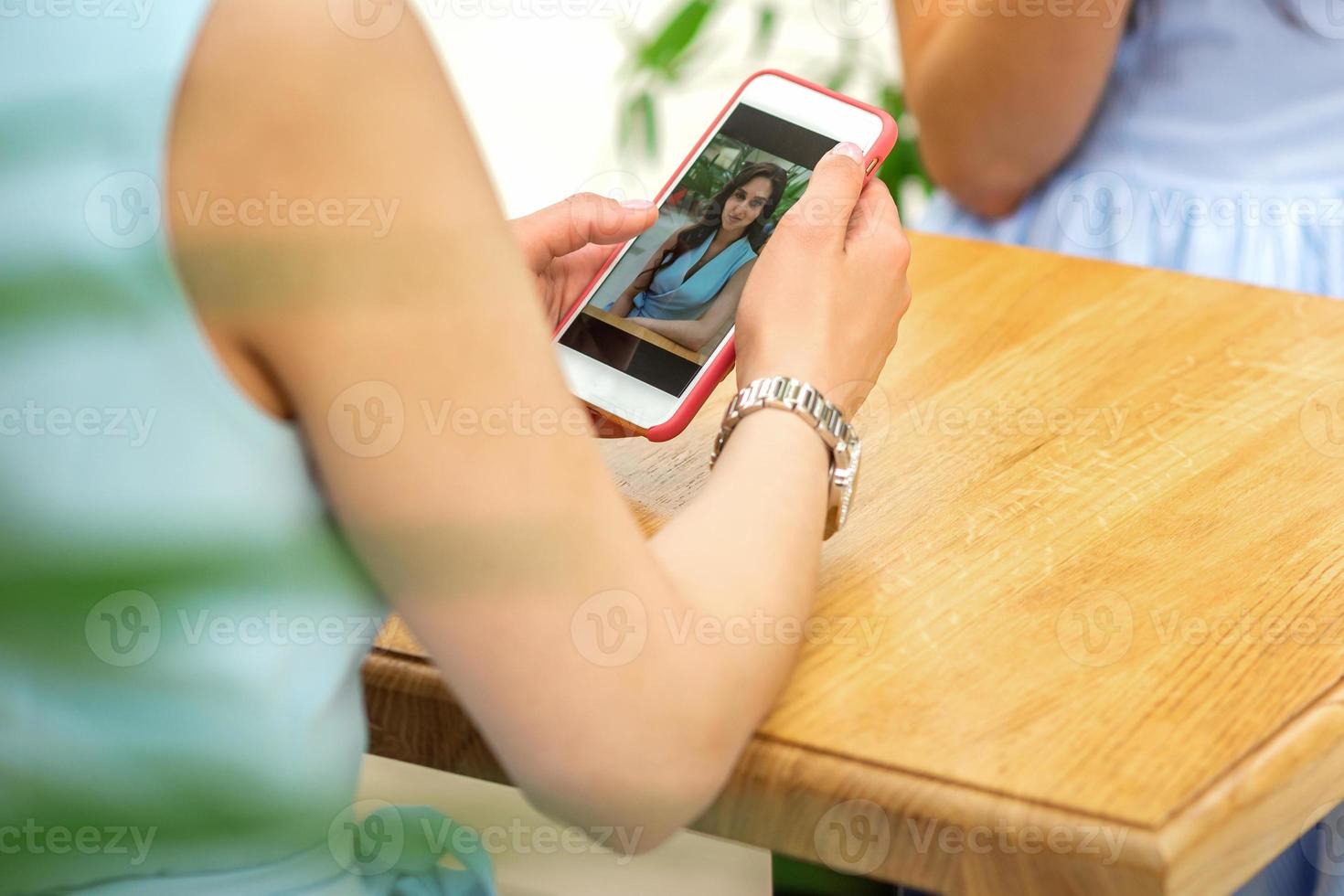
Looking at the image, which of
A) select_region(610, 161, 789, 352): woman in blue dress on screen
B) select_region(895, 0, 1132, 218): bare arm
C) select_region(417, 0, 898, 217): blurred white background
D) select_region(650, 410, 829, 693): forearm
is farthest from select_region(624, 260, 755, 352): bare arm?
select_region(417, 0, 898, 217): blurred white background

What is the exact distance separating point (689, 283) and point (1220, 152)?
64 cm

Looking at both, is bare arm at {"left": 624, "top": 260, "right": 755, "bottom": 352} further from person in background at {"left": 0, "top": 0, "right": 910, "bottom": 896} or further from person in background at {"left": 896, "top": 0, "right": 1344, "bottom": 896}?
person in background at {"left": 896, "top": 0, "right": 1344, "bottom": 896}

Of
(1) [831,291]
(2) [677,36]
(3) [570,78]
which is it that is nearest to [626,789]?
(1) [831,291]

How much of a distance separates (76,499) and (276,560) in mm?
79

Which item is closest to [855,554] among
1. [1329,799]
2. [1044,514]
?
[1044,514]

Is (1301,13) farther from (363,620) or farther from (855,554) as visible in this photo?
(363,620)

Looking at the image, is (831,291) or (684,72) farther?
(684,72)

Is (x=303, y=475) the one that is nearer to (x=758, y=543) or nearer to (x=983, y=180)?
(x=758, y=543)

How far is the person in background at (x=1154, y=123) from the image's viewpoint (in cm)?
107

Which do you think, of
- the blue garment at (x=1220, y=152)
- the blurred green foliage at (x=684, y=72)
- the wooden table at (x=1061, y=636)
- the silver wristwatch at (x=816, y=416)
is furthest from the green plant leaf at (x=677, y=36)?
the silver wristwatch at (x=816, y=416)

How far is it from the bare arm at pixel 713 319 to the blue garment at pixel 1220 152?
0.57m

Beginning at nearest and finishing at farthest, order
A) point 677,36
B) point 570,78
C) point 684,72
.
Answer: point 677,36, point 684,72, point 570,78

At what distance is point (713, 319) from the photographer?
0.69 m

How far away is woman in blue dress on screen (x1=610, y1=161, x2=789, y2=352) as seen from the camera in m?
0.69
